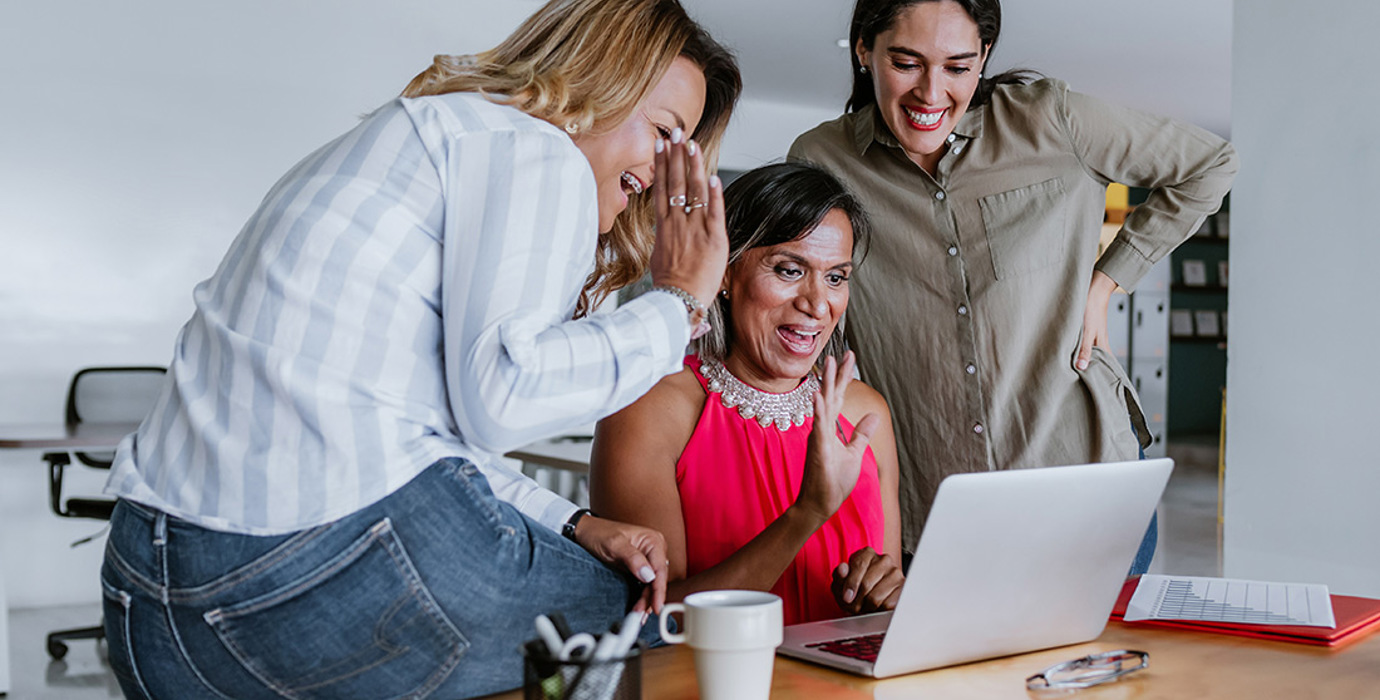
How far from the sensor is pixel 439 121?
0.99 metres

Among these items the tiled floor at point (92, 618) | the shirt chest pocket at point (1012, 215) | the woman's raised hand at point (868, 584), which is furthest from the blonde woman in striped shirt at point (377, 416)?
the tiled floor at point (92, 618)

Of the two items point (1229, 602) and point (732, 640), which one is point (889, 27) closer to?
point (1229, 602)

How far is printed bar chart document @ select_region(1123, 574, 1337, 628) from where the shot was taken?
4.37 ft

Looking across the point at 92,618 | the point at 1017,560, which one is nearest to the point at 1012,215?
the point at 1017,560

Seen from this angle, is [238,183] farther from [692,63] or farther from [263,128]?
[692,63]

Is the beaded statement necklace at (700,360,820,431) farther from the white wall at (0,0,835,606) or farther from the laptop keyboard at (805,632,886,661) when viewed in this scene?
the white wall at (0,0,835,606)

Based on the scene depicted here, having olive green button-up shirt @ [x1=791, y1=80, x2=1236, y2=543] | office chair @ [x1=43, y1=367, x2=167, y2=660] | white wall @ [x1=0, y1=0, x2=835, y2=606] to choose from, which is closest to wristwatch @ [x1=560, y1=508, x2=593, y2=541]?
olive green button-up shirt @ [x1=791, y1=80, x2=1236, y2=543]

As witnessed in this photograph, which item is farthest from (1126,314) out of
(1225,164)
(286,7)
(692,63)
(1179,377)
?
(692,63)

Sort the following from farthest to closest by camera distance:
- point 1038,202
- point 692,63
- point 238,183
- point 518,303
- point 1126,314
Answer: point 1126,314, point 238,183, point 1038,202, point 692,63, point 518,303

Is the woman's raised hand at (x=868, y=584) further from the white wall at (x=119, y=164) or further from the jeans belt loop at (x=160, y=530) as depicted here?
the white wall at (x=119, y=164)

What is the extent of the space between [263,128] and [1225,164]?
5.01 metres

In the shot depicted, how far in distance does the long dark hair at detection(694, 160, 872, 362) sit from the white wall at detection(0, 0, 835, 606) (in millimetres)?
4607

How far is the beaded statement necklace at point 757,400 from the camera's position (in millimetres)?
1886

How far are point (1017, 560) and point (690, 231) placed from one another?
43 centimetres
